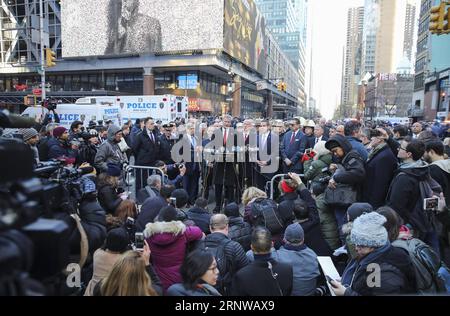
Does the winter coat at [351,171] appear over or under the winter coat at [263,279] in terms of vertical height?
over

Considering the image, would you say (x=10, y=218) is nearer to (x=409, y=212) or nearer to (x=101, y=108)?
(x=409, y=212)

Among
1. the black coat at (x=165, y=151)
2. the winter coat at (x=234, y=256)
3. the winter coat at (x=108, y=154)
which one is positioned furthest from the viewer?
the black coat at (x=165, y=151)

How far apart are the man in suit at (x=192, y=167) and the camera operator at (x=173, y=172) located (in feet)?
0.71

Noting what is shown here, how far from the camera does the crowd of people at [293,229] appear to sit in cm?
253

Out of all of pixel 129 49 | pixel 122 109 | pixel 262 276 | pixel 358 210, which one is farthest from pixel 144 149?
pixel 129 49

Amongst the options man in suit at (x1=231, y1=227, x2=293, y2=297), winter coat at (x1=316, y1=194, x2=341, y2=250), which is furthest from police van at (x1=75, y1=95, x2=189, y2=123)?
man in suit at (x1=231, y1=227, x2=293, y2=297)

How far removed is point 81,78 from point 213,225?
5339 cm

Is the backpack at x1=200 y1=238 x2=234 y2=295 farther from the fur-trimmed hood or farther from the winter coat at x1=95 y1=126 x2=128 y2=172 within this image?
the winter coat at x1=95 y1=126 x2=128 y2=172

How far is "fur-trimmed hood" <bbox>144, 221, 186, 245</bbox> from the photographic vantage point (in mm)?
3230

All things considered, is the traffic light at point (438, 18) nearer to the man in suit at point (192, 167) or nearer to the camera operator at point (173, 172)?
the man in suit at point (192, 167)

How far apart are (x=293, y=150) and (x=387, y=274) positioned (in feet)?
22.9

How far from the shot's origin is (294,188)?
16.4 feet

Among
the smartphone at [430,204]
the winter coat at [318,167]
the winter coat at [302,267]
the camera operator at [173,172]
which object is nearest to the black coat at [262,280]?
the winter coat at [302,267]
